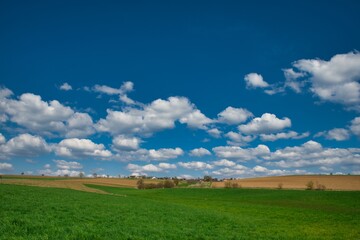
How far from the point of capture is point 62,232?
55.7 feet

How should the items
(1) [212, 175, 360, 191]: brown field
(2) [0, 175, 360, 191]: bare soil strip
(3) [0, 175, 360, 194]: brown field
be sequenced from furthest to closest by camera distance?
(1) [212, 175, 360, 191]: brown field, (3) [0, 175, 360, 194]: brown field, (2) [0, 175, 360, 191]: bare soil strip

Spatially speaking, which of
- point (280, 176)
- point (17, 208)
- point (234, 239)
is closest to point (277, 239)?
point (234, 239)

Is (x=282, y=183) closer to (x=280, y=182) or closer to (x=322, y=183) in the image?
(x=280, y=182)

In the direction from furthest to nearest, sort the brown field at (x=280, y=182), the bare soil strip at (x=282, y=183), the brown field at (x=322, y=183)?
1. the brown field at (x=322, y=183)
2. the brown field at (x=280, y=182)
3. the bare soil strip at (x=282, y=183)

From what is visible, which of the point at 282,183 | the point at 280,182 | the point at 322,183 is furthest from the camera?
the point at 280,182

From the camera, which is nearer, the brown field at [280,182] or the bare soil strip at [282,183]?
the bare soil strip at [282,183]

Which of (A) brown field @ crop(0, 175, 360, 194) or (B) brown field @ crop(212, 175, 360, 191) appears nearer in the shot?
(A) brown field @ crop(0, 175, 360, 194)

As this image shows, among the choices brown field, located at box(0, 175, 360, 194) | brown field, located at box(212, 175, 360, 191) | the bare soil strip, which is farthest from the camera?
brown field, located at box(212, 175, 360, 191)

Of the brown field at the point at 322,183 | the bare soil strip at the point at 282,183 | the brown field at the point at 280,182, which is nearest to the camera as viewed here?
the bare soil strip at the point at 282,183

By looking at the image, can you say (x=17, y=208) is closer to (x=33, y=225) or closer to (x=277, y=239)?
(x=33, y=225)

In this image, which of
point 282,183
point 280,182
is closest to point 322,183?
point 282,183

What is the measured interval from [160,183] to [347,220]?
10840 cm

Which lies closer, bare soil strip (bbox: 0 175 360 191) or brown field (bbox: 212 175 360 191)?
bare soil strip (bbox: 0 175 360 191)

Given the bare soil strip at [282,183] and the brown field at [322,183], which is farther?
the brown field at [322,183]
